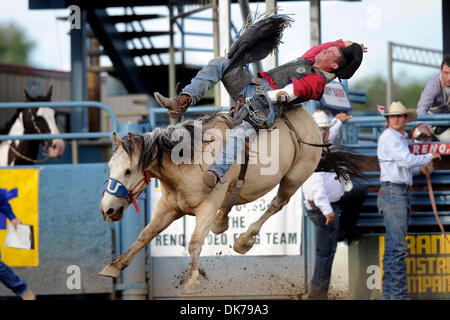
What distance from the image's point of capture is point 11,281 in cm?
662

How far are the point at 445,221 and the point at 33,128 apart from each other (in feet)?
16.7

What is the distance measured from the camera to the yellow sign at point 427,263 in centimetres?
705

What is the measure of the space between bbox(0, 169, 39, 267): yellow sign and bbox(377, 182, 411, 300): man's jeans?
3456 mm

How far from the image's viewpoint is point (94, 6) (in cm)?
1154

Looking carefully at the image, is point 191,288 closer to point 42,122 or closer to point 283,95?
point 283,95

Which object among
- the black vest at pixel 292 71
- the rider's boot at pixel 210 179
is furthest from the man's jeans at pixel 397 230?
the rider's boot at pixel 210 179

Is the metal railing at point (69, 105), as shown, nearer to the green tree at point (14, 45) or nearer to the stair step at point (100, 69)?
the stair step at point (100, 69)

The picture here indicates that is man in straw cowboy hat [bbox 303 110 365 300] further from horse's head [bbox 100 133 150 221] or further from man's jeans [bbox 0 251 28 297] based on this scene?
man's jeans [bbox 0 251 28 297]

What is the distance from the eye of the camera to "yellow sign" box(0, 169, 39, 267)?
727 centimetres

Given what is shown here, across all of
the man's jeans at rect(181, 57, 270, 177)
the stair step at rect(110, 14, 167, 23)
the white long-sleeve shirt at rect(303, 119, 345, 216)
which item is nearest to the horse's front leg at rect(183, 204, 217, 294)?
the man's jeans at rect(181, 57, 270, 177)

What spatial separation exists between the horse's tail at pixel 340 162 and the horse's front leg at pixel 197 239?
1409 mm

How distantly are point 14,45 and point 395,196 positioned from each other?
101ft
